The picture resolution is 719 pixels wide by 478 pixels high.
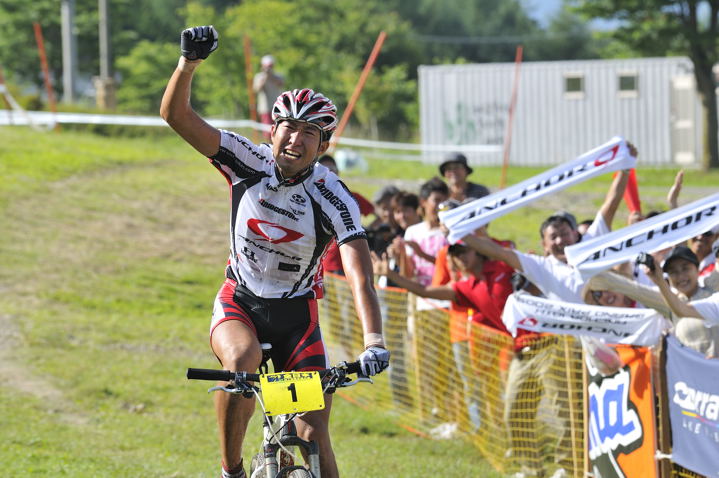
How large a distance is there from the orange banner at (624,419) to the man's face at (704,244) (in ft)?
6.53

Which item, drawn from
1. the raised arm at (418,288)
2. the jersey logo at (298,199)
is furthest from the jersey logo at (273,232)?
the raised arm at (418,288)

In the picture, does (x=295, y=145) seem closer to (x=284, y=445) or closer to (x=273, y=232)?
(x=273, y=232)

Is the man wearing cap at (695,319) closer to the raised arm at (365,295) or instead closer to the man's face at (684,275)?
the man's face at (684,275)

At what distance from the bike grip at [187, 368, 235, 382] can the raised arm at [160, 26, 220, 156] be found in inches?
50.6

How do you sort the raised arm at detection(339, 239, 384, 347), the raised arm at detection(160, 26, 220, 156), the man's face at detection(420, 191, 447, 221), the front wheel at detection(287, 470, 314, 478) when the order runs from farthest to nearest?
1. the man's face at detection(420, 191, 447, 221)
2. the raised arm at detection(339, 239, 384, 347)
3. the raised arm at detection(160, 26, 220, 156)
4. the front wheel at detection(287, 470, 314, 478)

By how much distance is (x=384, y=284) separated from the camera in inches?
436

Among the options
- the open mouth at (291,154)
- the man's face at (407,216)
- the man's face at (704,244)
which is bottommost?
the man's face at (704,244)

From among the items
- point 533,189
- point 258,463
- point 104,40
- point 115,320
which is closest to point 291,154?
point 258,463

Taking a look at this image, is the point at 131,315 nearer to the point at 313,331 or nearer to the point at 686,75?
the point at 313,331

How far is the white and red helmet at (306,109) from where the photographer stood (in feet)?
19.1

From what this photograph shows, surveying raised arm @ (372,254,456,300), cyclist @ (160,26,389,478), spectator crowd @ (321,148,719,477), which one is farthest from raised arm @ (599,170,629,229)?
cyclist @ (160,26,389,478)

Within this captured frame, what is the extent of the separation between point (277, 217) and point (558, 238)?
3486 millimetres

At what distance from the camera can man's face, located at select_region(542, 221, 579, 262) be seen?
888 centimetres

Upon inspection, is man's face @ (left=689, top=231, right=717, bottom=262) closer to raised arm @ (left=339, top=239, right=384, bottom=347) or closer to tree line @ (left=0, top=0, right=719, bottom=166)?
raised arm @ (left=339, top=239, right=384, bottom=347)
